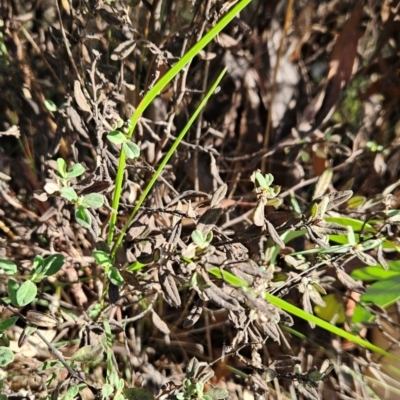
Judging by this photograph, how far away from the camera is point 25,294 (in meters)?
0.63

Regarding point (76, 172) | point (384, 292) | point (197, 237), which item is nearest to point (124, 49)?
point (76, 172)

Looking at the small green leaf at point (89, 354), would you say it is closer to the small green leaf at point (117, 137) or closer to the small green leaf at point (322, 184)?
the small green leaf at point (117, 137)

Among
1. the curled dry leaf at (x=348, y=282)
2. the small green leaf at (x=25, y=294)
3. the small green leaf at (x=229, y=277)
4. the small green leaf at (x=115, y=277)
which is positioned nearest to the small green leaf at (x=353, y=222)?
the curled dry leaf at (x=348, y=282)

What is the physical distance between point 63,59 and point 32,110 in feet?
0.51

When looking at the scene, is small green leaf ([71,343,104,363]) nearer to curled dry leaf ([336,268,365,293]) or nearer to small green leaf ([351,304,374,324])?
curled dry leaf ([336,268,365,293])

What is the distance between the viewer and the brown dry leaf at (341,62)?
Result: 41.1 inches

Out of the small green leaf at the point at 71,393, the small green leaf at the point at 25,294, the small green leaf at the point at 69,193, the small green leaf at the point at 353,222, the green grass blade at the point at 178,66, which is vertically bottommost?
the small green leaf at the point at 71,393

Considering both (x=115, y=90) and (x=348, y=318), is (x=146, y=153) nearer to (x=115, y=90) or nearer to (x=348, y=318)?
(x=115, y=90)

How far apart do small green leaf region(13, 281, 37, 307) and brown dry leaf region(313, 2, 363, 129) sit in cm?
63

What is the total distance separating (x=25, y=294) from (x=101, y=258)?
3.9 inches

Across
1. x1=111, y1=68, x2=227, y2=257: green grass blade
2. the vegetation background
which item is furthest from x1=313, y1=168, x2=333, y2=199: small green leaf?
x1=111, y1=68, x2=227, y2=257: green grass blade

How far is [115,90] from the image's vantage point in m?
0.83

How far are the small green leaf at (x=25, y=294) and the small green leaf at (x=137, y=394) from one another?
0.17 meters

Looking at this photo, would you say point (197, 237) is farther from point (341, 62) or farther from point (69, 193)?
point (341, 62)
